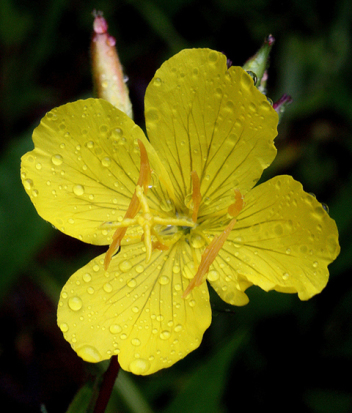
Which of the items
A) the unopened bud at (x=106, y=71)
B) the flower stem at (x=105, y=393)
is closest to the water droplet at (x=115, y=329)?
the flower stem at (x=105, y=393)

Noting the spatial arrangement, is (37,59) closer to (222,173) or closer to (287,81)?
(287,81)

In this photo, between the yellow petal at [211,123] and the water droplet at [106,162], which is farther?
the water droplet at [106,162]

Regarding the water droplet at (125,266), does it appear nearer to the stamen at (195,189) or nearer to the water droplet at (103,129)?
the stamen at (195,189)

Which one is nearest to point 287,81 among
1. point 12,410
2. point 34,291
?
point 34,291

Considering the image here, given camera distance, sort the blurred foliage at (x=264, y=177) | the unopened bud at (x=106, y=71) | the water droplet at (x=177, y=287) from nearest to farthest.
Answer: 1. the water droplet at (x=177, y=287)
2. the unopened bud at (x=106, y=71)
3. the blurred foliage at (x=264, y=177)

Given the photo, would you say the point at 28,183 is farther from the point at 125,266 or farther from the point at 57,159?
the point at 125,266

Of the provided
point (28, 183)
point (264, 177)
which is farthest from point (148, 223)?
point (264, 177)
